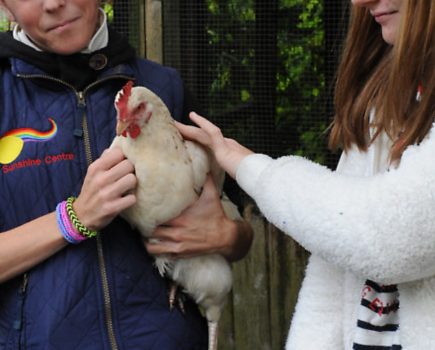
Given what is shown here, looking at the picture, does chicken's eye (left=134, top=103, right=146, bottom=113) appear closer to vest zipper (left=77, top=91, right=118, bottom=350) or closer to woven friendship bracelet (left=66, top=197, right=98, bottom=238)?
vest zipper (left=77, top=91, right=118, bottom=350)

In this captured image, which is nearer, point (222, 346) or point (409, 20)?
point (409, 20)

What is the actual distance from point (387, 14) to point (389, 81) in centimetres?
13

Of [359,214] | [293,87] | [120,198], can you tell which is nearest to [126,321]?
[120,198]

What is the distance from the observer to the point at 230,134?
358 centimetres

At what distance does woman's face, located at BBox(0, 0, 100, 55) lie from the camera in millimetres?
1895

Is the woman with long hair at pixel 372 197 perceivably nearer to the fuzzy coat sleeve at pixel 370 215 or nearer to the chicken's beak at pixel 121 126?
the fuzzy coat sleeve at pixel 370 215

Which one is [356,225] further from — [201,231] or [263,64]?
[263,64]

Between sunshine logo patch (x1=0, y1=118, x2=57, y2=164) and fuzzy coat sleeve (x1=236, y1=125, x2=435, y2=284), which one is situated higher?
fuzzy coat sleeve (x1=236, y1=125, x2=435, y2=284)

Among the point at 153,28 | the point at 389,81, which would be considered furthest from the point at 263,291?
the point at 389,81

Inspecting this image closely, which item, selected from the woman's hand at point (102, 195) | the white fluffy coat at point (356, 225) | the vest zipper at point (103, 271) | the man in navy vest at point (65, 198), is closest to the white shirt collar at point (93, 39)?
the man in navy vest at point (65, 198)

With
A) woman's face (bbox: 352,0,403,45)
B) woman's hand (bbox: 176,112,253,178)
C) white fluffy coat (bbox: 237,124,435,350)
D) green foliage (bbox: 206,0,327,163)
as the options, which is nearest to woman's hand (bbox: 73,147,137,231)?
woman's hand (bbox: 176,112,253,178)

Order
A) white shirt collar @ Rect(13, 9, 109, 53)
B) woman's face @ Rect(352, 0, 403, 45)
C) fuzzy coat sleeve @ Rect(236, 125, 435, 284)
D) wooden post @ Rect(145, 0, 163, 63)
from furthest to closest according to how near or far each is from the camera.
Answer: wooden post @ Rect(145, 0, 163, 63) → white shirt collar @ Rect(13, 9, 109, 53) → woman's face @ Rect(352, 0, 403, 45) → fuzzy coat sleeve @ Rect(236, 125, 435, 284)

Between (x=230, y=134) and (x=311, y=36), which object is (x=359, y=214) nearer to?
(x=230, y=134)

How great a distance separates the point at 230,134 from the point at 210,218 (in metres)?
1.55
